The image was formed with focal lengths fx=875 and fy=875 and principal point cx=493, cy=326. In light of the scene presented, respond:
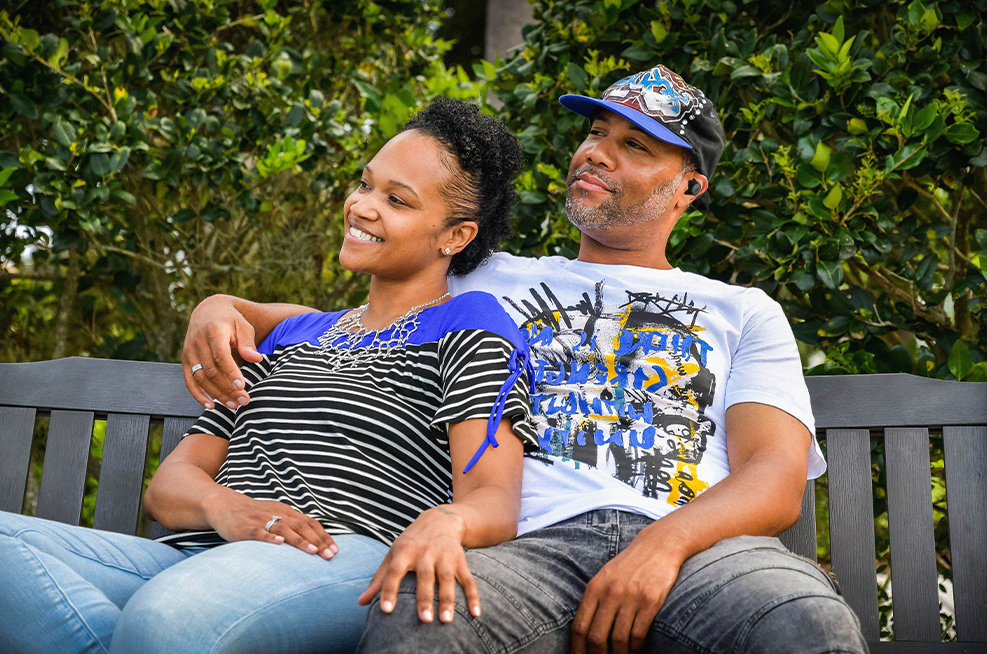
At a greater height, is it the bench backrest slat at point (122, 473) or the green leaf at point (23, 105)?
the green leaf at point (23, 105)

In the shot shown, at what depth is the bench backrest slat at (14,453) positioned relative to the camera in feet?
8.93

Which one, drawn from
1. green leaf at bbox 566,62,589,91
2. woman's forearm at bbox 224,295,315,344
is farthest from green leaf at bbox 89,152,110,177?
green leaf at bbox 566,62,589,91

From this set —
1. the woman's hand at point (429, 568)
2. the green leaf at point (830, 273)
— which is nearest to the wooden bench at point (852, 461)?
the green leaf at point (830, 273)

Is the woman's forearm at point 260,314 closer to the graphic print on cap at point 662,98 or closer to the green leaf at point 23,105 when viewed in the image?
the graphic print on cap at point 662,98

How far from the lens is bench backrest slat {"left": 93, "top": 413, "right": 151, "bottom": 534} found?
2.67 meters

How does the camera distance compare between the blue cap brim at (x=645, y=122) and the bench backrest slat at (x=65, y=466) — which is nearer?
the blue cap brim at (x=645, y=122)

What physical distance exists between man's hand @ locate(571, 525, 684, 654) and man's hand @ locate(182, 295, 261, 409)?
0.98 metres

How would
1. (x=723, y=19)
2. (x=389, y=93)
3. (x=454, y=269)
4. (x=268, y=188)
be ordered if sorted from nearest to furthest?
(x=454, y=269) → (x=723, y=19) → (x=389, y=93) → (x=268, y=188)

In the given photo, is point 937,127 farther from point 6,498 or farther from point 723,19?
point 6,498

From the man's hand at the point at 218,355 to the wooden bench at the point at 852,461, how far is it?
1.62 ft

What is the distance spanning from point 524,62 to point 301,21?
1.60 meters

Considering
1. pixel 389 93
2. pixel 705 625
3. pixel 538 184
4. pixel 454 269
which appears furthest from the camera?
pixel 389 93

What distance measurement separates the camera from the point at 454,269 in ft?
8.63

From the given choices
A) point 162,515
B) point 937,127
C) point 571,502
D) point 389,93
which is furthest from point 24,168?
point 937,127
